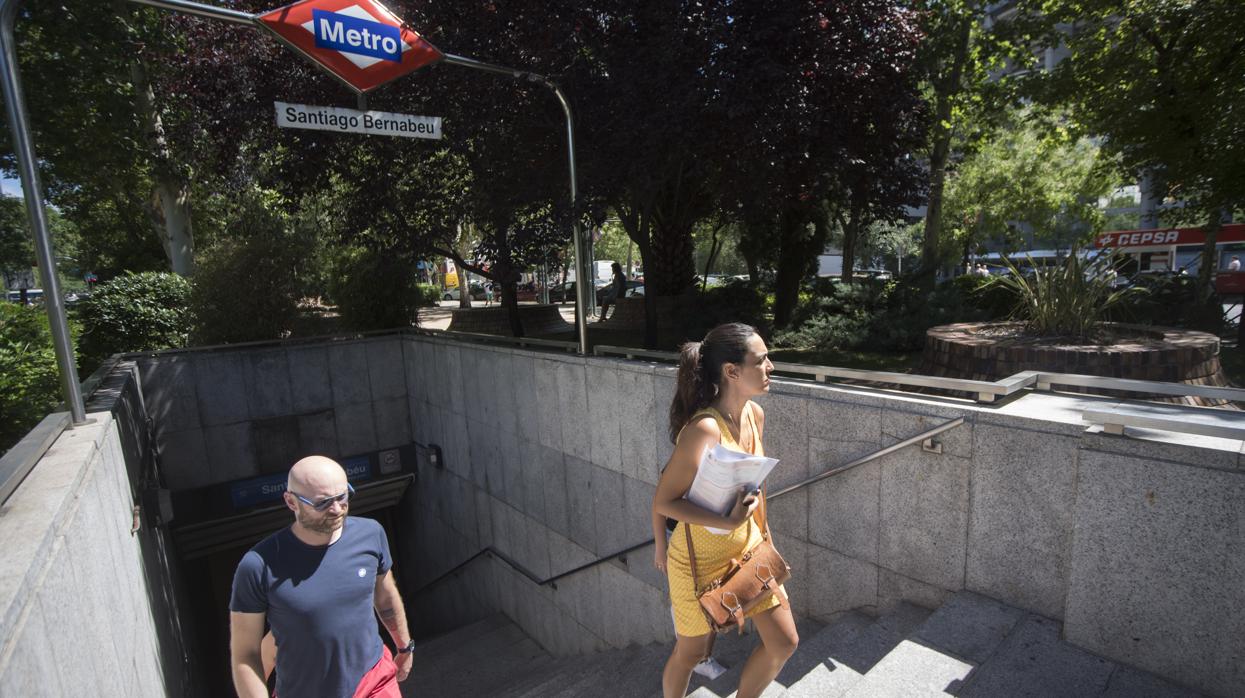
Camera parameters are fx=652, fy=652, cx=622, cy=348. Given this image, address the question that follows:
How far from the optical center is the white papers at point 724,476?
7.73 feet

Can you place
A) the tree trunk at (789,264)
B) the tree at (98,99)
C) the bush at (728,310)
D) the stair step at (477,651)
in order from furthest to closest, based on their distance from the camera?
1. the tree trunk at (789,264)
2. the bush at (728,310)
3. the tree at (98,99)
4. the stair step at (477,651)

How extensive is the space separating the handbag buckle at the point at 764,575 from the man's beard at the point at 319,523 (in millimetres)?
1707

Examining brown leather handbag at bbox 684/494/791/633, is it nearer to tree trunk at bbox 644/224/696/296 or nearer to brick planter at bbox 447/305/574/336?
tree trunk at bbox 644/224/696/296

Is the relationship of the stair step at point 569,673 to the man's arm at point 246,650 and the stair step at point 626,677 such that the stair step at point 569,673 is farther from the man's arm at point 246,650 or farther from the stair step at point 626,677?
the man's arm at point 246,650

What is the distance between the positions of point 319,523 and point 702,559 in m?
1.54

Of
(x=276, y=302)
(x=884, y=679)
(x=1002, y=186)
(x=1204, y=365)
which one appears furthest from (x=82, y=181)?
(x=1002, y=186)

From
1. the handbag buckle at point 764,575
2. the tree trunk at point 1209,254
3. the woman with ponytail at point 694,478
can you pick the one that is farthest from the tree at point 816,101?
the tree trunk at point 1209,254

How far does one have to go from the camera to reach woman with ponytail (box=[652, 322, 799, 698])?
2.54 m

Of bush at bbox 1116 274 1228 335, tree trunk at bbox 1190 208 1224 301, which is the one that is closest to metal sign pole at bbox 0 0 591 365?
bush at bbox 1116 274 1228 335

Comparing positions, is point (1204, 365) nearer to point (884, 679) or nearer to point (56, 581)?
point (884, 679)

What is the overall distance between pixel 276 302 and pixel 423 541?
177 inches

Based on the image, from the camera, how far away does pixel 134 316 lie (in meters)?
9.73

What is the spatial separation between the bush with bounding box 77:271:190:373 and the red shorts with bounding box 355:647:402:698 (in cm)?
874

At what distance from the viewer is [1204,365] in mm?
4430
